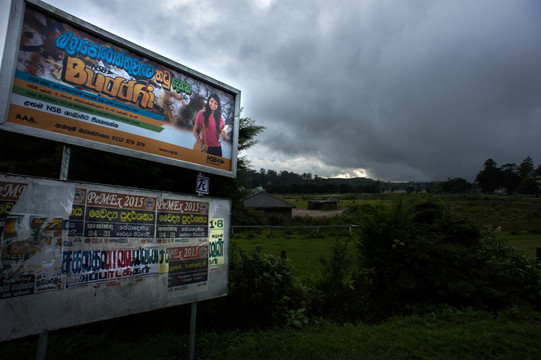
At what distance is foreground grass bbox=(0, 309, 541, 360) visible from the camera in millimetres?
3422

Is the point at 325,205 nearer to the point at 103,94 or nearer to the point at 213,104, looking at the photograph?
the point at 213,104

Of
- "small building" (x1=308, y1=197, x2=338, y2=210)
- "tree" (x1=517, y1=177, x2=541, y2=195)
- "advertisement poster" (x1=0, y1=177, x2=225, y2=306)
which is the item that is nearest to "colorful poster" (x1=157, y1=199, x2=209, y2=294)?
"advertisement poster" (x1=0, y1=177, x2=225, y2=306)

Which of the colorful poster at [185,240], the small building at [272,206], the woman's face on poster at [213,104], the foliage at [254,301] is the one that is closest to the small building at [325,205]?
the small building at [272,206]

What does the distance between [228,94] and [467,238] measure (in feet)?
20.3

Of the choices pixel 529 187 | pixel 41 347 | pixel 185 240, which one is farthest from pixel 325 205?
pixel 529 187

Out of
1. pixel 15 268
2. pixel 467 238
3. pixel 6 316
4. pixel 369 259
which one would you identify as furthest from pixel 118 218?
pixel 467 238

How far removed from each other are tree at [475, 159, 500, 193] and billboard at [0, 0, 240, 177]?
367ft

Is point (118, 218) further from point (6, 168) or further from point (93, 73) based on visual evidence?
point (6, 168)

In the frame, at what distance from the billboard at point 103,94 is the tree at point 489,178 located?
112 meters

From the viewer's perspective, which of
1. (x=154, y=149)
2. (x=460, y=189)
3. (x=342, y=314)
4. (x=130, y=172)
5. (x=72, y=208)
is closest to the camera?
(x=72, y=208)

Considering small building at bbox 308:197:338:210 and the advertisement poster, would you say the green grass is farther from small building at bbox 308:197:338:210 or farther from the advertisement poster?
small building at bbox 308:197:338:210

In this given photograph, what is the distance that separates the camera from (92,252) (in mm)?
2959

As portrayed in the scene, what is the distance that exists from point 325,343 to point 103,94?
429 cm

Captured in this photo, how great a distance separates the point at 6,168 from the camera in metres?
5.30
